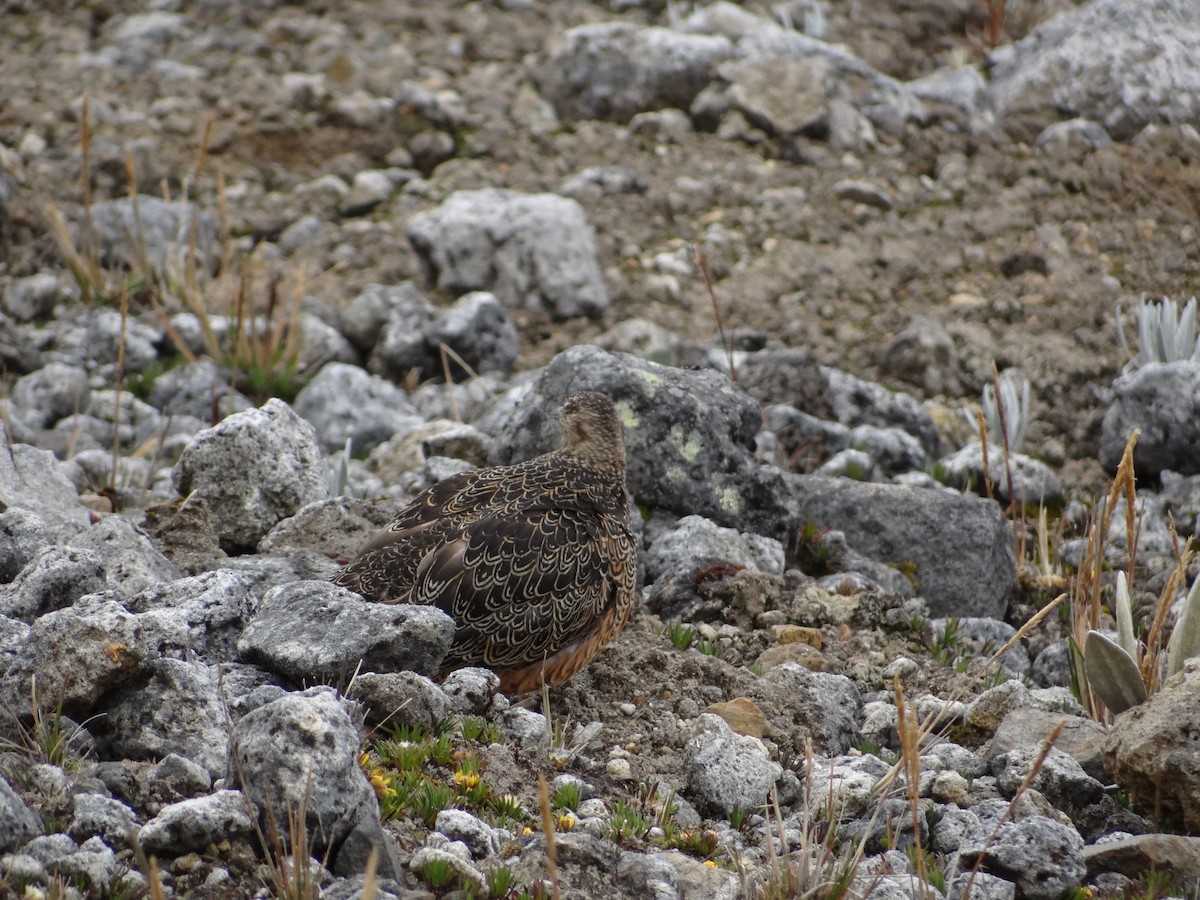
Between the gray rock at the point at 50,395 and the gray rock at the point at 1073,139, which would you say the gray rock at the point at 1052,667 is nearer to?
the gray rock at the point at 50,395

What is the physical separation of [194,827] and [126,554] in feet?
7.04

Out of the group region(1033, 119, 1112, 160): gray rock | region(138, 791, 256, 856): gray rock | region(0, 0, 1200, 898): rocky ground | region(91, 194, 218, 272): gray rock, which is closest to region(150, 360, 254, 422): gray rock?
region(0, 0, 1200, 898): rocky ground

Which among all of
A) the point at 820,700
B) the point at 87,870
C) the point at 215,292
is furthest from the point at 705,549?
the point at 215,292

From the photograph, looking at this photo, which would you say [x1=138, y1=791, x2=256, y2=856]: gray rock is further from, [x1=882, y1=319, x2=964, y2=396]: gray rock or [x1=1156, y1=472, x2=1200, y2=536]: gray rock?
[x1=882, y1=319, x2=964, y2=396]: gray rock

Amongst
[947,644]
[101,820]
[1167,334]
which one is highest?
[101,820]

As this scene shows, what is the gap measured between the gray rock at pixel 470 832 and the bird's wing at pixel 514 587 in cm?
133

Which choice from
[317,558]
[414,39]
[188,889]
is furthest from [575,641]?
[414,39]

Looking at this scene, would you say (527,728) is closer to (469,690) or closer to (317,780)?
(469,690)

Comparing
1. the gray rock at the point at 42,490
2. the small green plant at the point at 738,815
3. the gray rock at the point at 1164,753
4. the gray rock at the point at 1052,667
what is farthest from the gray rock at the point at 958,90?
the small green plant at the point at 738,815

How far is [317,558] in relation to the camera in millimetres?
5984

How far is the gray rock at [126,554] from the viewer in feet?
17.4

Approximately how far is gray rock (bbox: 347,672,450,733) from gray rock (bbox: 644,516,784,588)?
7.30 ft

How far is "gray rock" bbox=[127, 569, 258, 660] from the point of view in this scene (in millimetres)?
4785

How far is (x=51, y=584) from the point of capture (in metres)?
4.75
